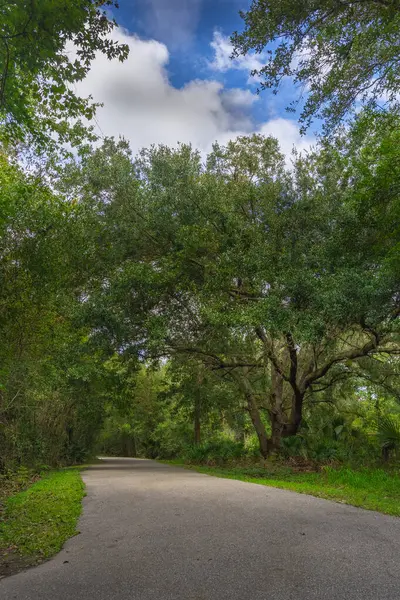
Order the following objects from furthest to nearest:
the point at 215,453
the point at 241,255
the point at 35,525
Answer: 1. the point at 215,453
2. the point at 241,255
3. the point at 35,525

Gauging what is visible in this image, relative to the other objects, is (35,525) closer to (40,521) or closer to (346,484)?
(40,521)

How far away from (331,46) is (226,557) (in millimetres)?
8357

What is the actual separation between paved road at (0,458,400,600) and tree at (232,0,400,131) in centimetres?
738

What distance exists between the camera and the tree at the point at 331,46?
22.2ft

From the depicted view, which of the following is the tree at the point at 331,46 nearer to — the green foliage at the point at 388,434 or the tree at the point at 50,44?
the tree at the point at 50,44

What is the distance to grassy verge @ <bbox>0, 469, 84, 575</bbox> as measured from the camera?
172 inches

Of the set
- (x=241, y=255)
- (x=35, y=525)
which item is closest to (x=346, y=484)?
(x=241, y=255)

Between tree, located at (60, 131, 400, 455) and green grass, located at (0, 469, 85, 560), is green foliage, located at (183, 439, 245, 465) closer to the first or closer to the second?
tree, located at (60, 131, 400, 455)

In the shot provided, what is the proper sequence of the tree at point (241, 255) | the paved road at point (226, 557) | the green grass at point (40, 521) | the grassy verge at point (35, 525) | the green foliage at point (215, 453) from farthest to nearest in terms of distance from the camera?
the green foliage at point (215, 453) < the tree at point (241, 255) < the green grass at point (40, 521) < the grassy verge at point (35, 525) < the paved road at point (226, 557)

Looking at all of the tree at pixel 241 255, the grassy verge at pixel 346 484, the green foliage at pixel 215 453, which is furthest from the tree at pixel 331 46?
the green foliage at pixel 215 453

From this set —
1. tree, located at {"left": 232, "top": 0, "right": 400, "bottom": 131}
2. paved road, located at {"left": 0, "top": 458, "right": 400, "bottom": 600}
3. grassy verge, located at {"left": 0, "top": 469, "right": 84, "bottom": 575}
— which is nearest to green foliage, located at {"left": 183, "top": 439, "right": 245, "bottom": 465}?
grassy verge, located at {"left": 0, "top": 469, "right": 84, "bottom": 575}

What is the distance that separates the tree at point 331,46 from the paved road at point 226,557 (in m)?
7.38

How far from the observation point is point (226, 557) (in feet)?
12.9

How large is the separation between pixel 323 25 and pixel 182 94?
309 cm
